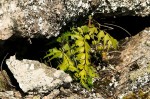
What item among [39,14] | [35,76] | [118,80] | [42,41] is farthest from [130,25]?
[35,76]

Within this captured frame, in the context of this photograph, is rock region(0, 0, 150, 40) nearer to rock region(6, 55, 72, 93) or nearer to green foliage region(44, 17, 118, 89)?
green foliage region(44, 17, 118, 89)

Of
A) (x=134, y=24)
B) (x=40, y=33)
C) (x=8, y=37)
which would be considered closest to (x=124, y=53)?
(x=134, y=24)

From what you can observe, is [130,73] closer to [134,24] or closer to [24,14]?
[134,24]

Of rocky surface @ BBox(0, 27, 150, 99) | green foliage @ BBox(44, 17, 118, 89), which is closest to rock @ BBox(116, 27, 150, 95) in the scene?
rocky surface @ BBox(0, 27, 150, 99)

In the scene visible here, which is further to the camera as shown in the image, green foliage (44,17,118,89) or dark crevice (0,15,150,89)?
dark crevice (0,15,150,89)

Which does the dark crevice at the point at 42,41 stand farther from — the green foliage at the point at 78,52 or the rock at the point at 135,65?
the rock at the point at 135,65

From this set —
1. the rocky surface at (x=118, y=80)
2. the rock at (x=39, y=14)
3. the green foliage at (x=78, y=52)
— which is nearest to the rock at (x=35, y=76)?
the rocky surface at (x=118, y=80)
